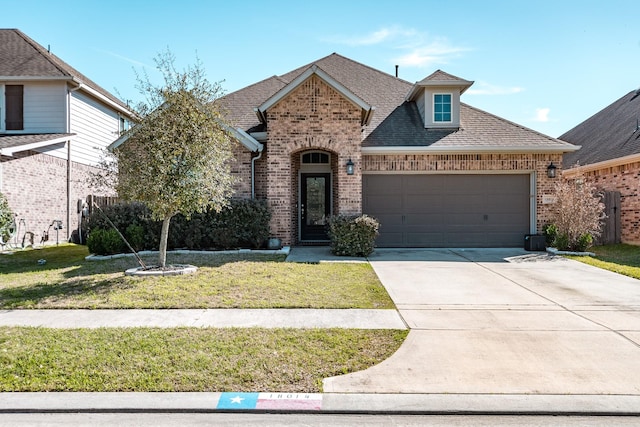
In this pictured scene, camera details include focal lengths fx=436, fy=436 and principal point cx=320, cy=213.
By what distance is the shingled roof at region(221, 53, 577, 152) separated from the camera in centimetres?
1387

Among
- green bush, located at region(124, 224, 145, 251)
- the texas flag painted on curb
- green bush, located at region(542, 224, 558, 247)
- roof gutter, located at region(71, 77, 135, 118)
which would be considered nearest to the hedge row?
green bush, located at region(124, 224, 145, 251)

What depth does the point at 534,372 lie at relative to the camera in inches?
172

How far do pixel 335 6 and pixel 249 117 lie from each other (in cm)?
602

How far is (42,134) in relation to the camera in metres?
16.0

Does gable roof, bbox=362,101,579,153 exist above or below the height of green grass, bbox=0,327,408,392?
above

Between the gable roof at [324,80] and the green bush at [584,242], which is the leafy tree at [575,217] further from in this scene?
the gable roof at [324,80]

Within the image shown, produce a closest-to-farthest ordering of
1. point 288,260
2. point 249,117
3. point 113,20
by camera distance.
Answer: point 288,260
point 113,20
point 249,117

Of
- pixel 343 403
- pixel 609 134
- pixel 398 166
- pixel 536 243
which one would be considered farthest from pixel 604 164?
pixel 343 403

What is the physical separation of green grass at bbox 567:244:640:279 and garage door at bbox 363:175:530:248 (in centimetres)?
237

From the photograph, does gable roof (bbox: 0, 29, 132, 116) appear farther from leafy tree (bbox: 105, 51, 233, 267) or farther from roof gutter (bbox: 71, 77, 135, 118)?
leafy tree (bbox: 105, 51, 233, 267)

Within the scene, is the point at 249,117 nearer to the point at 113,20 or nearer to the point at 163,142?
the point at 113,20

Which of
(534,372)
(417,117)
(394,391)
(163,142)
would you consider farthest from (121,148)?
(417,117)

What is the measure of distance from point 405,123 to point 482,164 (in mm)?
2982

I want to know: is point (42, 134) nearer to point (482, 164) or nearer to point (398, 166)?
point (398, 166)
